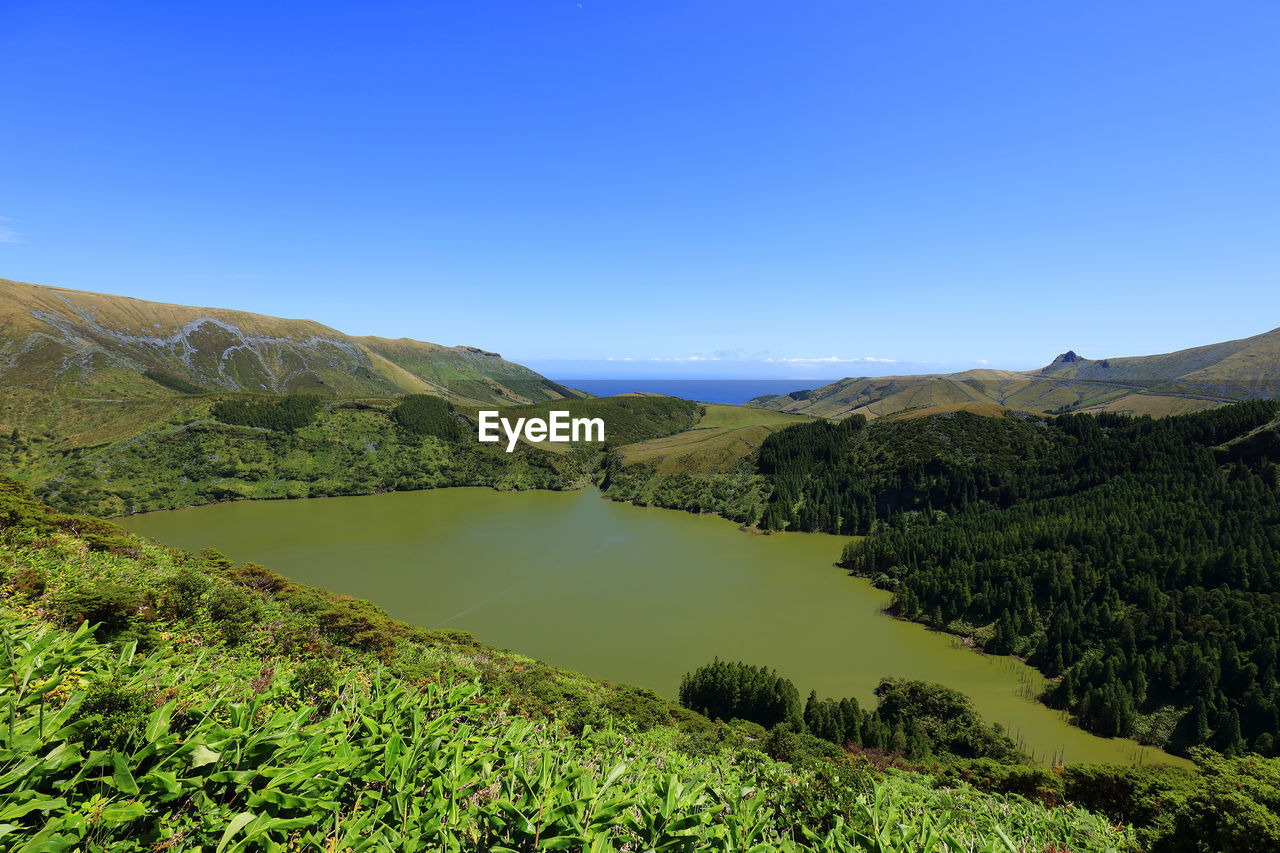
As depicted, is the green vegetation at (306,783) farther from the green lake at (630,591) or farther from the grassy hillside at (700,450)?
the grassy hillside at (700,450)

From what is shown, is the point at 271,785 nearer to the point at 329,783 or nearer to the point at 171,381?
the point at 329,783

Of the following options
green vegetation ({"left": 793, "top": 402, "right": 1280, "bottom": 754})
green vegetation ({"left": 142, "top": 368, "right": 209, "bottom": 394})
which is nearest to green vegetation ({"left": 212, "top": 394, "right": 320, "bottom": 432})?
green vegetation ({"left": 142, "top": 368, "right": 209, "bottom": 394})

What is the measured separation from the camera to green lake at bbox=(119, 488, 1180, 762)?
42.5 m

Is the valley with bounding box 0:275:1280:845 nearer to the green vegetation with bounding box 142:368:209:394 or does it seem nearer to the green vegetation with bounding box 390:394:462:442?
the green vegetation with bounding box 390:394:462:442

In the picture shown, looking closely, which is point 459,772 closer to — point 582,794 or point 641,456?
point 582,794

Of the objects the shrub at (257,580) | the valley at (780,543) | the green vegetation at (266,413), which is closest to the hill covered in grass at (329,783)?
the valley at (780,543)

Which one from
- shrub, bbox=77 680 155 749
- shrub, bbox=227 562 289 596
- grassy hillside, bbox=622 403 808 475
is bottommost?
grassy hillside, bbox=622 403 808 475

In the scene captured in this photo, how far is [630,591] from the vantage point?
5891 cm

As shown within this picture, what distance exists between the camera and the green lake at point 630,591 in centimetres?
4250

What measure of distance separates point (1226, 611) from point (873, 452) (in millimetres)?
62707

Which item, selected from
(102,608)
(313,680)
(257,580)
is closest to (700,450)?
(257,580)

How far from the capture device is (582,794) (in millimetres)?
5062

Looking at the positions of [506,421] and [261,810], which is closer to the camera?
[261,810]

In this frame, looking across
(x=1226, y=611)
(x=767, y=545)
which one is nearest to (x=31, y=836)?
(x=1226, y=611)
